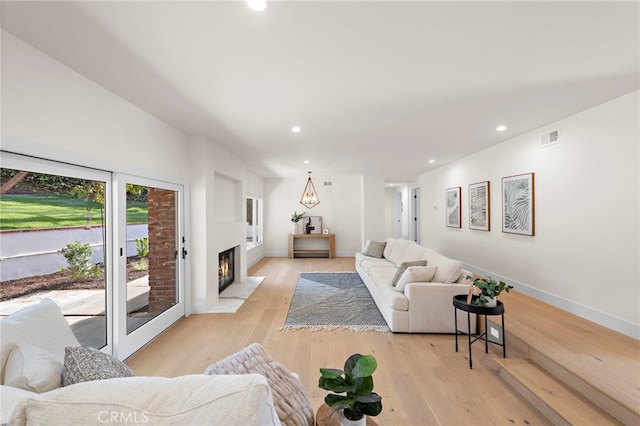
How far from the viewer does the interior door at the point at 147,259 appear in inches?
106

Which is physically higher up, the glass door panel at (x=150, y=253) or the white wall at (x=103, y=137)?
the white wall at (x=103, y=137)

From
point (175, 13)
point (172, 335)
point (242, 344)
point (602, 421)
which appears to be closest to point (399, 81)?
point (175, 13)

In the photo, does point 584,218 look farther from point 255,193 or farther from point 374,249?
point 255,193

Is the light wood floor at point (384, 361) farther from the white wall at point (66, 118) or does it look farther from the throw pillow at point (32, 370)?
the white wall at point (66, 118)

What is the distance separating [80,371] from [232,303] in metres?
3.44

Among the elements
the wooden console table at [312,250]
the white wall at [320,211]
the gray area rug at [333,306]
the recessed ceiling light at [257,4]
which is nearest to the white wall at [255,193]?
the white wall at [320,211]

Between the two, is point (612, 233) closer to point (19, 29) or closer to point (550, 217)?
point (550, 217)

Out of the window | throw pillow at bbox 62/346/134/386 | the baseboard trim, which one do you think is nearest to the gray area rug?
the baseboard trim

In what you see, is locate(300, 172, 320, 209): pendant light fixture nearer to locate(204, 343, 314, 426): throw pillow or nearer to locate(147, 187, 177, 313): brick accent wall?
locate(147, 187, 177, 313): brick accent wall

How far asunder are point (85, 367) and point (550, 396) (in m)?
2.83

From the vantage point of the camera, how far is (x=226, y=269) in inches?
205

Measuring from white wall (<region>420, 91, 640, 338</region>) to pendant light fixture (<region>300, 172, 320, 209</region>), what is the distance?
4814mm

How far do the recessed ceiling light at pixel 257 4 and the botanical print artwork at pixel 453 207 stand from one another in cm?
555

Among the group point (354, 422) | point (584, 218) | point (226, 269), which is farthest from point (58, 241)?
point (584, 218)
